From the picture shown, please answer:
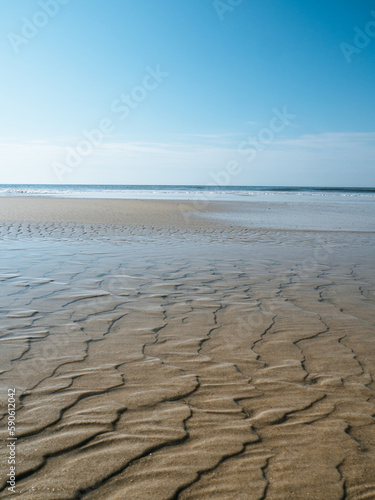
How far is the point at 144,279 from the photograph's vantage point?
5.84 meters

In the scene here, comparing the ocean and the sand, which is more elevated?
the ocean

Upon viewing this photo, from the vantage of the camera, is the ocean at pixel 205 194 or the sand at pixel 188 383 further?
the ocean at pixel 205 194

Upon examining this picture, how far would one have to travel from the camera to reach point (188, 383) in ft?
9.07

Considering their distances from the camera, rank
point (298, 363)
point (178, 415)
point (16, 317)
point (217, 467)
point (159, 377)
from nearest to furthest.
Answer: point (217, 467) → point (178, 415) → point (159, 377) → point (298, 363) → point (16, 317)

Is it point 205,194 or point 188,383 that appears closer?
point 188,383

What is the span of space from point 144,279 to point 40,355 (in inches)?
108

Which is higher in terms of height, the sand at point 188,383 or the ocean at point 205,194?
the ocean at point 205,194

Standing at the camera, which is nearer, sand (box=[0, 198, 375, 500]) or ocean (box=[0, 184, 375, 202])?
sand (box=[0, 198, 375, 500])

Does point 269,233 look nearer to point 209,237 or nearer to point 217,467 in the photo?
point 209,237

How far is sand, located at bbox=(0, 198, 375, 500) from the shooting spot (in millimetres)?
1889

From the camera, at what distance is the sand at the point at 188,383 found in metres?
1.89

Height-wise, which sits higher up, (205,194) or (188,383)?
(205,194)

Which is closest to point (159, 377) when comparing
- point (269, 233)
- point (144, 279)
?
point (144, 279)

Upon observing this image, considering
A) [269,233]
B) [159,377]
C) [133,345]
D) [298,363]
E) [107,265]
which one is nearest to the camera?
[159,377]
